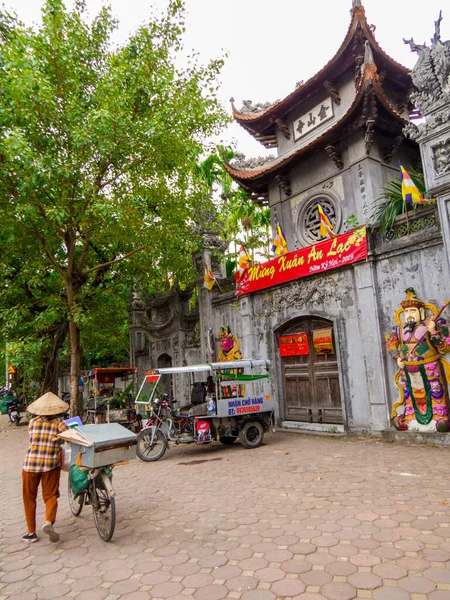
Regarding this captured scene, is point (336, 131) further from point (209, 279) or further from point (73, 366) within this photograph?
point (73, 366)

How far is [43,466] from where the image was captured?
4680mm

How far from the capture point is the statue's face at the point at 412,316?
8.67m

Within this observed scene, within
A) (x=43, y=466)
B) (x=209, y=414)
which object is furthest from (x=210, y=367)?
(x=43, y=466)

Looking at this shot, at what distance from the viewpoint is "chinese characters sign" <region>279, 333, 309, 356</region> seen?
38.0ft

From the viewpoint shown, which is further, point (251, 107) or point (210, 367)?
point (251, 107)

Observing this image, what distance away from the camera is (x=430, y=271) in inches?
342

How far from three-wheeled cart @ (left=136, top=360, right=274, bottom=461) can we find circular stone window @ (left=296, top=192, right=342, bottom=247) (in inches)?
176

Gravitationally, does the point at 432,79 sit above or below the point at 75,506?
above

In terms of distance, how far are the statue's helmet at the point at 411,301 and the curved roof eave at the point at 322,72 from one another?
21.6 feet

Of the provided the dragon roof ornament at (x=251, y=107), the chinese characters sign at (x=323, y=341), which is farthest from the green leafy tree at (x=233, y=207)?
the chinese characters sign at (x=323, y=341)

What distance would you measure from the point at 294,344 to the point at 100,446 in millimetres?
8042

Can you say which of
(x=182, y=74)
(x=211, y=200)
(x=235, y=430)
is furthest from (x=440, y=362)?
(x=182, y=74)

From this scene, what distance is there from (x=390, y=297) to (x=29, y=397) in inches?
851

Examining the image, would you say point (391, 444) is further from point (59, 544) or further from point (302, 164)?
point (302, 164)
